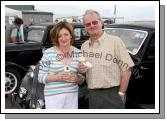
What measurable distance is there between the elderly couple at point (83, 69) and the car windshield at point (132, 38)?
1504 mm

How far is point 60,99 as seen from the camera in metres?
2.82

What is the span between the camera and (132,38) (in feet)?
14.4

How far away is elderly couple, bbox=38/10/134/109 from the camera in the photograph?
2.72m

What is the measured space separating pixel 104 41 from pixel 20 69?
4167 mm

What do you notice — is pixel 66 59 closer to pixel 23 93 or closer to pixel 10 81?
pixel 23 93

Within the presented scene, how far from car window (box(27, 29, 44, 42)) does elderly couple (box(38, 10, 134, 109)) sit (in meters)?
4.27

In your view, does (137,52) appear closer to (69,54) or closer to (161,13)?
(161,13)

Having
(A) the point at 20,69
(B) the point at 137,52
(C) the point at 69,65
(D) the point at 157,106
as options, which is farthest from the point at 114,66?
(A) the point at 20,69

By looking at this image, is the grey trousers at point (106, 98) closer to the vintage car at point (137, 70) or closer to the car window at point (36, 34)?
the vintage car at point (137, 70)

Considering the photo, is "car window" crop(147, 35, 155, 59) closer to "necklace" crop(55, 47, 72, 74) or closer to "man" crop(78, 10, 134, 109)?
"man" crop(78, 10, 134, 109)

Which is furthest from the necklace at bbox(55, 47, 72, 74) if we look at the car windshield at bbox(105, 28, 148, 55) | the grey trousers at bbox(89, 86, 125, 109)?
the car windshield at bbox(105, 28, 148, 55)

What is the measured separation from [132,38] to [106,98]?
170 cm

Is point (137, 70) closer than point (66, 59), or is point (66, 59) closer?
point (66, 59)

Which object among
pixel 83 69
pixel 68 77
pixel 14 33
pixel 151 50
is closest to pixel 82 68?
pixel 83 69
